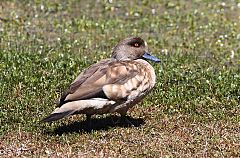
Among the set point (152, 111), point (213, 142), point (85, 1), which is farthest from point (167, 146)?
point (85, 1)

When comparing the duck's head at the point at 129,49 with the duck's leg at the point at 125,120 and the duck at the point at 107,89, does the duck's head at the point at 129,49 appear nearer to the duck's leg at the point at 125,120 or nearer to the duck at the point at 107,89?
the duck at the point at 107,89

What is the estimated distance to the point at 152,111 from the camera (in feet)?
31.4

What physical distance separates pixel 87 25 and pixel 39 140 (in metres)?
8.84

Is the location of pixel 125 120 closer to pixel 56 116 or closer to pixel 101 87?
pixel 101 87

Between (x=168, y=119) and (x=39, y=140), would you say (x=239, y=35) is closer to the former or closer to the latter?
(x=168, y=119)

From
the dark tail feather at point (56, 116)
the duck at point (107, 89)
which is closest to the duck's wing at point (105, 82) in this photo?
the duck at point (107, 89)

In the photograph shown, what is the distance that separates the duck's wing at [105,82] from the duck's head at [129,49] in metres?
0.41

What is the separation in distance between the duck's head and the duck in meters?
0.14

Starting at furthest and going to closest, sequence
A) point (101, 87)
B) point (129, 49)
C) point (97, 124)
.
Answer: point (129, 49)
point (97, 124)
point (101, 87)

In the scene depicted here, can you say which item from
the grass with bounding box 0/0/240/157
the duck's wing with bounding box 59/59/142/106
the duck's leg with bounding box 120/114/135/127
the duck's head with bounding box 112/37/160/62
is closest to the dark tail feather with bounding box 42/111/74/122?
the duck's wing with bounding box 59/59/142/106

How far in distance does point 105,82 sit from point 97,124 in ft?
3.02

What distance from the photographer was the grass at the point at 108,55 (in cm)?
789

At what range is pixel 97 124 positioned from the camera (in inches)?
345

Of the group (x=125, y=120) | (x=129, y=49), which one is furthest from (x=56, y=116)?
(x=129, y=49)
